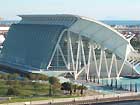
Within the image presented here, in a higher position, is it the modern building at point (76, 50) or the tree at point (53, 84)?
the modern building at point (76, 50)

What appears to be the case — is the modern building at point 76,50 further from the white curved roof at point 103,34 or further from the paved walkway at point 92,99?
the paved walkway at point 92,99

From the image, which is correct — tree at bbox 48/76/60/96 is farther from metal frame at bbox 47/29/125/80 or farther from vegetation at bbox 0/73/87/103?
metal frame at bbox 47/29/125/80

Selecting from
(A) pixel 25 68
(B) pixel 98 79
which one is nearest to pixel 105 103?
(B) pixel 98 79

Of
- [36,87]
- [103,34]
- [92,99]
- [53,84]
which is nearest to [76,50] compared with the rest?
[103,34]

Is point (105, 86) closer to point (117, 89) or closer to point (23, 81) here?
point (117, 89)

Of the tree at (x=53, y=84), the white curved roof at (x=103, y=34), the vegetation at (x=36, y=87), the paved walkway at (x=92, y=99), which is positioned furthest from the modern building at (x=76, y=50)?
the paved walkway at (x=92, y=99)

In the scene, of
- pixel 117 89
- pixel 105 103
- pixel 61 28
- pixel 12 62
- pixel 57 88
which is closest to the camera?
pixel 105 103

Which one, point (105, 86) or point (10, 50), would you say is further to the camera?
point (10, 50)
